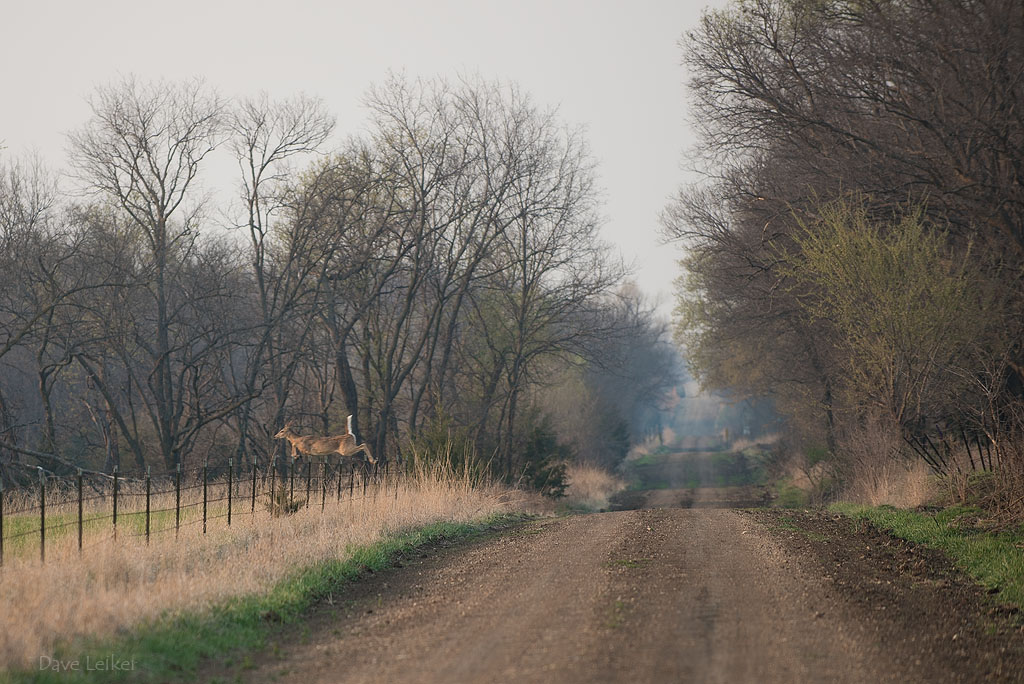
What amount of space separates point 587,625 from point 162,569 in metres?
4.75

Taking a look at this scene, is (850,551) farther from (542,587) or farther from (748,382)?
(748,382)

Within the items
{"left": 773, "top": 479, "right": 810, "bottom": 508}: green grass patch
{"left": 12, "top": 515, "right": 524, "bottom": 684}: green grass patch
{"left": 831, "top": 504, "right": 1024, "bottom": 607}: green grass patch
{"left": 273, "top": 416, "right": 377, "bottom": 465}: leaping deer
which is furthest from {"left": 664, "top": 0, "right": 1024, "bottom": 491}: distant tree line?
{"left": 12, "top": 515, "right": 524, "bottom": 684}: green grass patch

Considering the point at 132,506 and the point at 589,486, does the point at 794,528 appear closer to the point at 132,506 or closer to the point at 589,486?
→ the point at 132,506

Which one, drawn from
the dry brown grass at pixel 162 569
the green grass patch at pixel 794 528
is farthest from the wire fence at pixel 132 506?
the green grass patch at pixel 794 528

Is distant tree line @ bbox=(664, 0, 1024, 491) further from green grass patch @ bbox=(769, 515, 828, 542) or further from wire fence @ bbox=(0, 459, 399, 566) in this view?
wire fence @ bbox=(0, 459, 399, 566)

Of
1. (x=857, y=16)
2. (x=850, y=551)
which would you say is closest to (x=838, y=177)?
(x=857, y=16)

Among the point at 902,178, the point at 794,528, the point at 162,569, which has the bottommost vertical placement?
the point at 794,528

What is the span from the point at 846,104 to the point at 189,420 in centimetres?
2133

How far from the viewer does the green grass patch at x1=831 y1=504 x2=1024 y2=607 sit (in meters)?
10.4

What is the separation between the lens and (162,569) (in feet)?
33.1

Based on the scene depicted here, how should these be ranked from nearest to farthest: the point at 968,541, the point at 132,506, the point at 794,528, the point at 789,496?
the point at 968,541 < the point at 794,528 < the point at 132,506 < the point at 789,496

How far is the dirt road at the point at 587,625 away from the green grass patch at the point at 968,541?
2.10 metres

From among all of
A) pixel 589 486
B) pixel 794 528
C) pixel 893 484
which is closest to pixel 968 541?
pixel 794 528

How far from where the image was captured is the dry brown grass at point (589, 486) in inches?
1378
